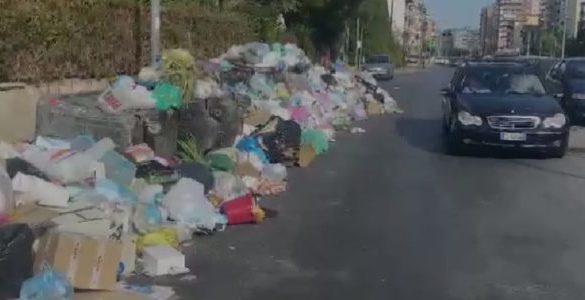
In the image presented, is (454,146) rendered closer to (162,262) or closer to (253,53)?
(253,53)

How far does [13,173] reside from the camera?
783 centimetres

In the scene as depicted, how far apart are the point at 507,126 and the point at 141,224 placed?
8008 millimetres

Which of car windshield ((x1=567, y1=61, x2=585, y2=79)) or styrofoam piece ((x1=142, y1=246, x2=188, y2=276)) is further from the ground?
car windshield ((x1=567, y1=61, x2=585, y2=79))

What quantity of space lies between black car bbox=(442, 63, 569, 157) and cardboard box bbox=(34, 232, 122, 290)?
9.12m

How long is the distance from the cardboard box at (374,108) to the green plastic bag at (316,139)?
857 cm

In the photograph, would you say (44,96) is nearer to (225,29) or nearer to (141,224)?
(141,224)

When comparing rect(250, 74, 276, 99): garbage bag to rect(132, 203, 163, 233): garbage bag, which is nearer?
rect(132, 203, 163, 233): garbage bag

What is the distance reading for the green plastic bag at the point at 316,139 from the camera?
48.5ft

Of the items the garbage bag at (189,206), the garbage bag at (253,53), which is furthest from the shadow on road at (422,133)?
the garbage bag at (189,206)

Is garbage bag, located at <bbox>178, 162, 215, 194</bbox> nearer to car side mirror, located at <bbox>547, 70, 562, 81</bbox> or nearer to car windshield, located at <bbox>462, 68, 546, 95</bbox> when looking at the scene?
car windshield, located at <bbox>462, 68, 546, 95</bbox>

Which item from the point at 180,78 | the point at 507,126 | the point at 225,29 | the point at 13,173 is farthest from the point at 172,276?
the point at 225,29

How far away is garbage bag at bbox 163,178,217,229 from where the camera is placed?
8422 mm

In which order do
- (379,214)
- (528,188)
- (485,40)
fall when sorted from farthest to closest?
1. (485,40)
2. (528,188)
3. (379,214)

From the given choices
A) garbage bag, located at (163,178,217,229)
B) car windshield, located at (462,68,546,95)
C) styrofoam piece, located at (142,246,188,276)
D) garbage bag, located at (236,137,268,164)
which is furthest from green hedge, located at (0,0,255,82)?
car windshield, located at (462,68,546,95)
